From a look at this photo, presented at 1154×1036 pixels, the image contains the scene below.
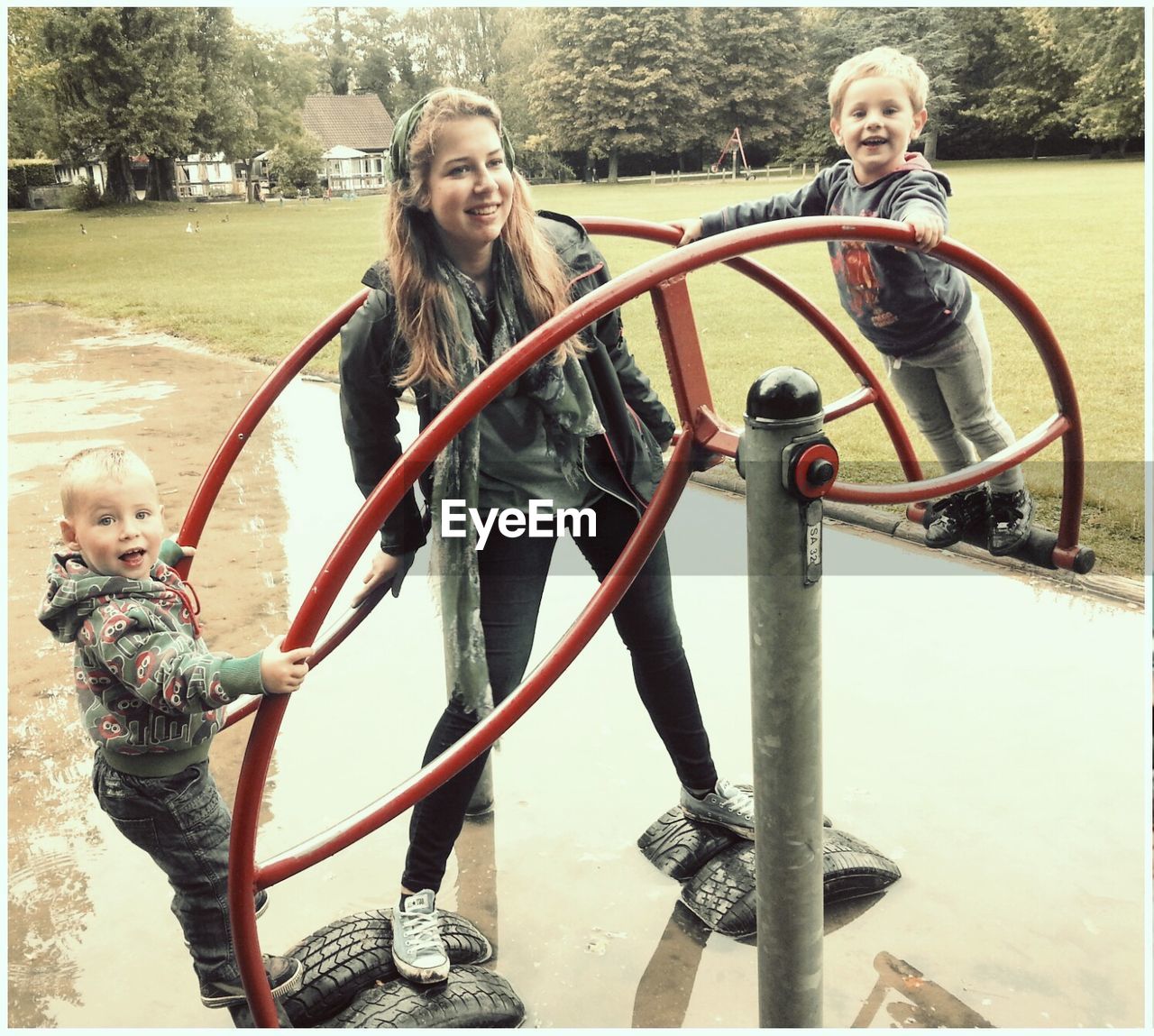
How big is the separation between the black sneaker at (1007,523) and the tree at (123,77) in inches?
937

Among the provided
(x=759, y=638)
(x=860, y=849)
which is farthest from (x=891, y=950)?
(x=759, y=638)

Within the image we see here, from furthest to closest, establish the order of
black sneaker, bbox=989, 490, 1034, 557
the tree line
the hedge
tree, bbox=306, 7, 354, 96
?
the hedge → tree, bbox=306, 7, 354, 96 → the tree line → black sneaker, bbox=989, 490, 1034, 557

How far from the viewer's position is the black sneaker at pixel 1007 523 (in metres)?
3.47

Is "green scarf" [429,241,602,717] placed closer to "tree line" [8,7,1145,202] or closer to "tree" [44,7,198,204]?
"tree line" [8,7,1145,202]

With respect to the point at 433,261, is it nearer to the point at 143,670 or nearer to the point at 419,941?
the point at 143,670

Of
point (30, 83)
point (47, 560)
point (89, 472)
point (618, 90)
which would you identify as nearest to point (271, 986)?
point (89, 472)

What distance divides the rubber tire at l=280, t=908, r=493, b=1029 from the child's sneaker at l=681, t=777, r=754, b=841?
20.4 inches

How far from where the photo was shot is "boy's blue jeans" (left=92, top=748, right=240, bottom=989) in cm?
184

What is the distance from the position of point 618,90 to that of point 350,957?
8003 millimetres

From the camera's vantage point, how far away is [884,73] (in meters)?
2.75

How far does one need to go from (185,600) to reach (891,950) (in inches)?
56.0

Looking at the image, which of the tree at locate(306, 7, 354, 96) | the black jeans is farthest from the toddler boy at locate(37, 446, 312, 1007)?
the tree at locate(306, 7, 354, 96)

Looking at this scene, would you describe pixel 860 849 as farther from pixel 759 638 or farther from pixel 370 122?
pixel 370 122

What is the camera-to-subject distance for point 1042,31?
11.4m
